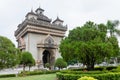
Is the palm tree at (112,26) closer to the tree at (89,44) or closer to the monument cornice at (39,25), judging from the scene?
the monument cornice at (39,25)

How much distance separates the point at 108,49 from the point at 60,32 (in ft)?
118

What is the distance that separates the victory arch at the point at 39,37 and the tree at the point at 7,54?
18390 mm

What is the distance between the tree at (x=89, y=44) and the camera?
2056 cm

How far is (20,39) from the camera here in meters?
55.9

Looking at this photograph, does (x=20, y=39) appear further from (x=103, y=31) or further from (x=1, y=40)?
(x=103, y=31)

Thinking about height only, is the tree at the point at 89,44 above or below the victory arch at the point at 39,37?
below

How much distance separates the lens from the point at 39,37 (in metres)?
52.5

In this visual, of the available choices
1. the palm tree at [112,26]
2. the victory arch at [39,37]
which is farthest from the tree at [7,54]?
the palm tree at [112,26]

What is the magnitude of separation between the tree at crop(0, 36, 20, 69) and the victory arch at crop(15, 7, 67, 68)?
18390mm

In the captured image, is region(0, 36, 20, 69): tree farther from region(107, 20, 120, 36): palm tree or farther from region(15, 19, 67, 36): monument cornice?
region(107, 20, 120, 36): palm tree

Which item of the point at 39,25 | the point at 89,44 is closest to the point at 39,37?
the point at 39,25

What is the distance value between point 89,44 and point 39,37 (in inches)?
1295

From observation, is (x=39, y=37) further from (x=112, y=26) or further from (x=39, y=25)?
(x=112, y=26)

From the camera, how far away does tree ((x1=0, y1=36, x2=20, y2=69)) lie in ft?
97.7
